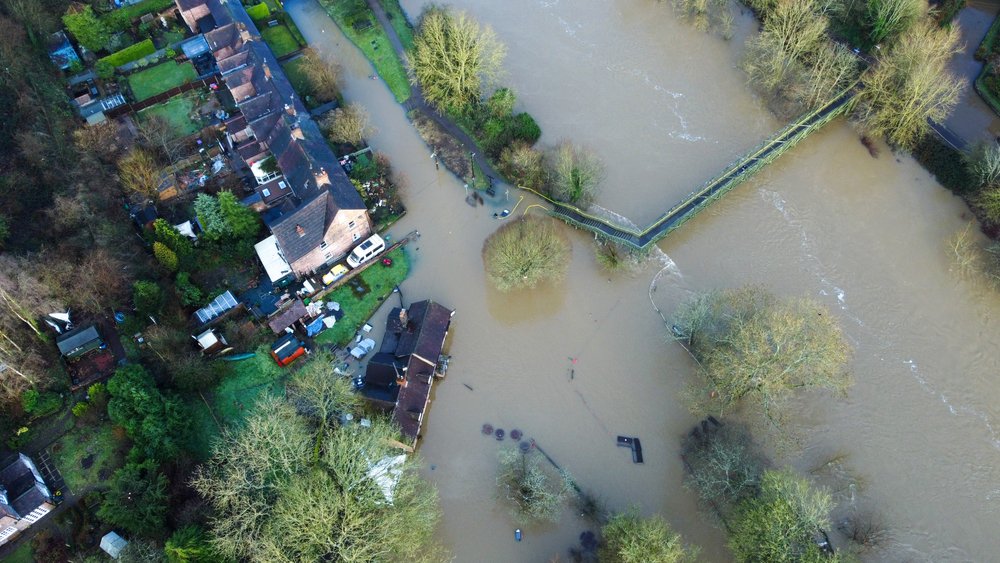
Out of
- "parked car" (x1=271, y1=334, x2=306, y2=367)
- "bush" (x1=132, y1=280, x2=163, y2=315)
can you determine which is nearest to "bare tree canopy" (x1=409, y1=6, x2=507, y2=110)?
"parked car" (x1=271, y1=334, x2=306, y2=367)

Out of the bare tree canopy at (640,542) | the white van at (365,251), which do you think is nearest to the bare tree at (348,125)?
the white van at (365,251)

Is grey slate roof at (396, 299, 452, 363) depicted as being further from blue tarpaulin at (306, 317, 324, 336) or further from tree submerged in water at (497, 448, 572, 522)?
tree submerged in water at (497, 448, 572, 522)

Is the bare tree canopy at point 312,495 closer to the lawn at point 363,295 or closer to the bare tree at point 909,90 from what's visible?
the lawn at point 363,295

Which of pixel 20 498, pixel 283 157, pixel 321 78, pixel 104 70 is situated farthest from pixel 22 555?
pixel 104 70

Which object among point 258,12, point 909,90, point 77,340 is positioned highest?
point 258,12

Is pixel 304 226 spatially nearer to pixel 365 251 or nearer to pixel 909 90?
pixel 365 251

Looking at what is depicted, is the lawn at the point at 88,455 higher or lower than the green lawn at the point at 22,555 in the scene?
higher

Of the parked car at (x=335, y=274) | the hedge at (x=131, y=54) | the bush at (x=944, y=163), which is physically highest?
the hedge at (x=131, y=54)
